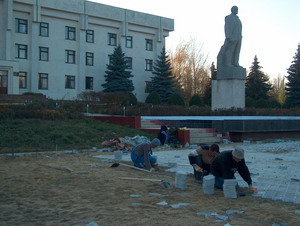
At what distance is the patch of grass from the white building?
63.7 ft

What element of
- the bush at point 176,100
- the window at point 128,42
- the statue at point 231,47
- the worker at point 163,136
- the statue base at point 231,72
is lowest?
the worker at point 163,136

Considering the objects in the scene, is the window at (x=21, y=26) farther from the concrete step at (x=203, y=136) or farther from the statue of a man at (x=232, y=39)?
the concrete step at (x=203, y=136)

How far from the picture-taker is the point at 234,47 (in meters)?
26.0

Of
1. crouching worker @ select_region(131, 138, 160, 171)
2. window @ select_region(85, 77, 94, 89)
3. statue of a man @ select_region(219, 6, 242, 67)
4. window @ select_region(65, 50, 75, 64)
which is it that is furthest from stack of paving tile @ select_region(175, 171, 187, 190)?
window @ select_region(85, 77, 94, 89)

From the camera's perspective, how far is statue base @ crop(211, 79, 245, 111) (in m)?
25.4

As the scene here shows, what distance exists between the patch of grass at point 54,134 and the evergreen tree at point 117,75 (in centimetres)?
2177

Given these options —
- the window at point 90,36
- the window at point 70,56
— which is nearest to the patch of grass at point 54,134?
the window at point 70,56

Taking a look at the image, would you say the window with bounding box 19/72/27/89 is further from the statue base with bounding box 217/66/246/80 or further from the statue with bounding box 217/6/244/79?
the statue base with bounding box 217/66/246/80

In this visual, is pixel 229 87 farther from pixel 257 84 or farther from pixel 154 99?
pixel 257 84

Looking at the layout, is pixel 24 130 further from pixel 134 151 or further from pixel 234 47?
pixel 234 47

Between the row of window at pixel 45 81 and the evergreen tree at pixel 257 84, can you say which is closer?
the row of window at pixel 45 81

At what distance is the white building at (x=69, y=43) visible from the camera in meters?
37.5

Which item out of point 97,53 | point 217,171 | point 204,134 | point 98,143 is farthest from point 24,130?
point 97,53

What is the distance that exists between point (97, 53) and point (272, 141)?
1092 inches
